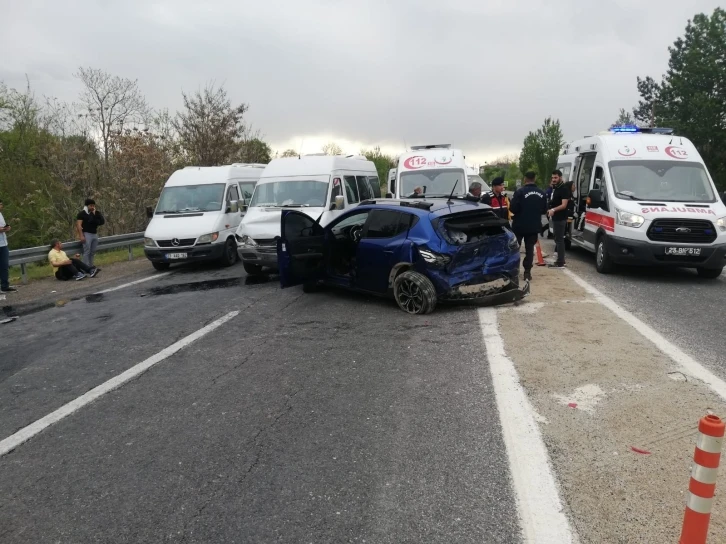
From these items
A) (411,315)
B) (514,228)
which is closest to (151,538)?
(411,315)

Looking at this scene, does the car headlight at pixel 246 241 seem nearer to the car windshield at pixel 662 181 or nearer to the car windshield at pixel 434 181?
the car windshield at pixel 434 181

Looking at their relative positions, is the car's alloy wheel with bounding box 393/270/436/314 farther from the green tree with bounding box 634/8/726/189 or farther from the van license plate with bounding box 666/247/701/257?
the green tree with bounding box 634/8/726/189

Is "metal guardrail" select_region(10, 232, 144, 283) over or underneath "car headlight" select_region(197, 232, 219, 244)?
underneath

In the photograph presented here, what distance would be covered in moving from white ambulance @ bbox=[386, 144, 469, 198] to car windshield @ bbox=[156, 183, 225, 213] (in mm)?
4472

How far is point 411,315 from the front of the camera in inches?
300

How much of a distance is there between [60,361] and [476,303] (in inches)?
205

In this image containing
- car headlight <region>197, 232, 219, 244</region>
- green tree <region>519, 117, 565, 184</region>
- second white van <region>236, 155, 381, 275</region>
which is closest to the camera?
second white van <region>236, 155, 381, 275</region>

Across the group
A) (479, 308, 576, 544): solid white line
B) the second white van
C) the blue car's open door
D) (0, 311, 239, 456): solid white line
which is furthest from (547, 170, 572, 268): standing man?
(0, 311, 239, 456): solid white line

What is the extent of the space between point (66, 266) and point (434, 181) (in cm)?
898

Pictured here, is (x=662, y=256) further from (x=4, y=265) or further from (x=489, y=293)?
(x=4, y=265)

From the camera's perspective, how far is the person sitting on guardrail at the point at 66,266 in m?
12.6

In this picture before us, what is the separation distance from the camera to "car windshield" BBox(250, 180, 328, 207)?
1208 cm

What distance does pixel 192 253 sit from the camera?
12.6 m

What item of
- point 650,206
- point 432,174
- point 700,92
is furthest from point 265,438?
point 700,92
